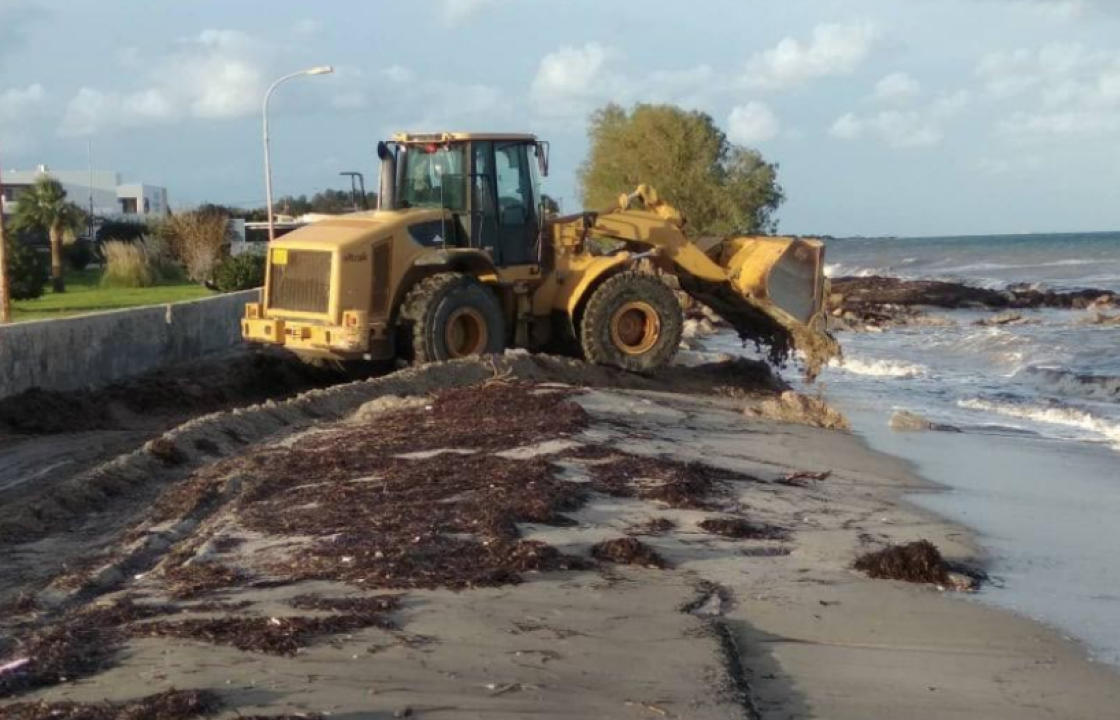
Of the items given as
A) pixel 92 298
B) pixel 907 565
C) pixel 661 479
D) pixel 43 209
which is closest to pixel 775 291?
pixel 661 479

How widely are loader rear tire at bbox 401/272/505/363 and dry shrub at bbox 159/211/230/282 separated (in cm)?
2936

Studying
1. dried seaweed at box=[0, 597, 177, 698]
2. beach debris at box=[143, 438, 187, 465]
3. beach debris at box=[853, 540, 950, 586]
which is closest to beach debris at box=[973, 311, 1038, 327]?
beach debris at box=[143, 438, 187, 465]

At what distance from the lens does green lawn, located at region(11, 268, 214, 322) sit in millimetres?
31734

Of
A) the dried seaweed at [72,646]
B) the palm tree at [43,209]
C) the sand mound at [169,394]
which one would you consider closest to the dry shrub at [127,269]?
the palm tree at [43,209]

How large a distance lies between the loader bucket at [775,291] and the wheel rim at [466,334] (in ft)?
11.7

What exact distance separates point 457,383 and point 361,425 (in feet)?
10.3

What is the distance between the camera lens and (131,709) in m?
5.58

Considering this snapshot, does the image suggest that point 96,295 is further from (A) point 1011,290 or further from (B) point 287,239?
(A) point 1011,290

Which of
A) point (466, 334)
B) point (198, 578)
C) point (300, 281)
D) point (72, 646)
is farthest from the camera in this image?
point (466, 334)

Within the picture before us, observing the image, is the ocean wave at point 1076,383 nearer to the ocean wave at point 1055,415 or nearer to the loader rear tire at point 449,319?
the ocean wave at point 1055,415

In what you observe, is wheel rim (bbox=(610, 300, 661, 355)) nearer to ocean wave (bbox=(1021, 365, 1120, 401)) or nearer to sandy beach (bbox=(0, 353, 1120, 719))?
sandy beach (bbox=(0, 353, 1120, 719))

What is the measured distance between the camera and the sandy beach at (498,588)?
20.6ft

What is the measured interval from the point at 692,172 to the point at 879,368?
1382 inches

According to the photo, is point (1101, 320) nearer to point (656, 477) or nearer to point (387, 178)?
point (387, 178)
